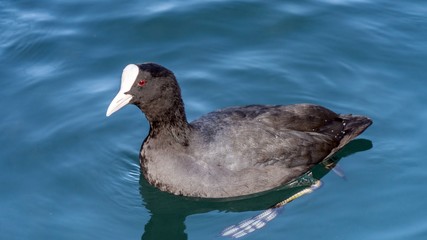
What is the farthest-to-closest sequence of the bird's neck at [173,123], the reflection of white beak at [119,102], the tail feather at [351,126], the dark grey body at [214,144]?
the tail feather at [351,126]
the bird's neck at [173,123]
the dark grey body at [214,144]
the reflection of white beak at [119,102]

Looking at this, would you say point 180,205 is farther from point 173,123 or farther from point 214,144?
point 173,123

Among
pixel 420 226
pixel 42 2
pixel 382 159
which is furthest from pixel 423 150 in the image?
pixel 42 2

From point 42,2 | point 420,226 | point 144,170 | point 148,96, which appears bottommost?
point 420,226

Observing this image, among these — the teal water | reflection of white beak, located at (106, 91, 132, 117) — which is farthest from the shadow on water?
reflection of white beak, located at (106, 91, 132, 117)

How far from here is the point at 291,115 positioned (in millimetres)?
9312

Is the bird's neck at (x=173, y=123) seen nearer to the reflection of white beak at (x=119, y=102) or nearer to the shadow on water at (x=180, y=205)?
the reflection of white beak at (x=119, y=102)

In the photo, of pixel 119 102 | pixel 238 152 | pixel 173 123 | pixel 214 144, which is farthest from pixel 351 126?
pixel 119 102

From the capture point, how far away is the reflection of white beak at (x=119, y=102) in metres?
8.63

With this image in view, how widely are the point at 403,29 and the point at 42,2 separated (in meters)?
5.48

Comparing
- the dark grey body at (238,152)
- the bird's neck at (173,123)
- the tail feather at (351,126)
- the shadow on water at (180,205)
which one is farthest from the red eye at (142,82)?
the tail feather at (351,126)

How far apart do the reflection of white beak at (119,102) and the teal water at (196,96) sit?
3.60 ft

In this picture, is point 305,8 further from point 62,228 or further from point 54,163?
point 62,228

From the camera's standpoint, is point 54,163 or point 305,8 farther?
point 305,8

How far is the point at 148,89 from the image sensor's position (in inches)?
345
